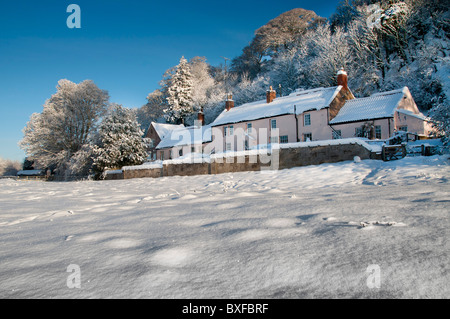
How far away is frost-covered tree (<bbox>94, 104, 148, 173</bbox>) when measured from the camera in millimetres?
26344

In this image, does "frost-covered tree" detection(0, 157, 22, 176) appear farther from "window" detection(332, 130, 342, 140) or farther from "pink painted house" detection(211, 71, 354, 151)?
"window" detection(332, 130, 342, 140)

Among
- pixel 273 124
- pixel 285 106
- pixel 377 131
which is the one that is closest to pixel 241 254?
pixel 377 131

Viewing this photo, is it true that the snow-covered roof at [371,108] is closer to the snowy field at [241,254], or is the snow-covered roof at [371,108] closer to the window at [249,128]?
the window at [249,128]

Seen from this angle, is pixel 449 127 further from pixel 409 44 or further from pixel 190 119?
pixel 190 119

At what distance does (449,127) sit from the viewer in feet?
39.8

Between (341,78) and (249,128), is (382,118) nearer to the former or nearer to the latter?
(341,78)

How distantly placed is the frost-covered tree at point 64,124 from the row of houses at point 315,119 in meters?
12.9

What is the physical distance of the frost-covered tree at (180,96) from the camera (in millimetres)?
48250

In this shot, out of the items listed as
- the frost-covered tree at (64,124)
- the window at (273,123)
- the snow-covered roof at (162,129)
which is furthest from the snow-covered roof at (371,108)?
the frost-covered tree at (64,124)

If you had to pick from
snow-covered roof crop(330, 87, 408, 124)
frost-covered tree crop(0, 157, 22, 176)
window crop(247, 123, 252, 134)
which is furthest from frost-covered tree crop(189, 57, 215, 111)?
frost-covered tree crop(0, 157, 22, 176)

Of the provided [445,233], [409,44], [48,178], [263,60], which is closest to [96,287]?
[445,233]

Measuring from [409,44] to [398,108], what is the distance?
15855 millimetres

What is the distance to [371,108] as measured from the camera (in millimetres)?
24891

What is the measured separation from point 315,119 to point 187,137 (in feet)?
60.5
